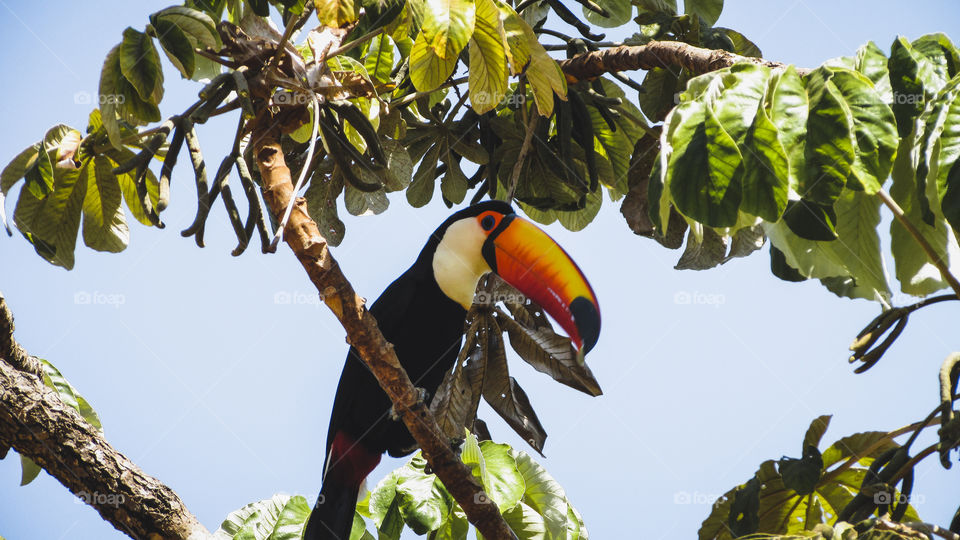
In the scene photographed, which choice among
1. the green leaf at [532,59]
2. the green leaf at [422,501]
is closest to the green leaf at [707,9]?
the green leaf at [532,59]

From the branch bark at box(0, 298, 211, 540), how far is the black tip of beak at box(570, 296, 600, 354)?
4.90ft

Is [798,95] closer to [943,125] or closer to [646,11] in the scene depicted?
[943,125]

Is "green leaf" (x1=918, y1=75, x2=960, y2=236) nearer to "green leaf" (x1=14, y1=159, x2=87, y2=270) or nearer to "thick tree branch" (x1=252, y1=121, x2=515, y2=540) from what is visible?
"thick tree branch" (x1=252, y1=121, x2=515, y2=540)

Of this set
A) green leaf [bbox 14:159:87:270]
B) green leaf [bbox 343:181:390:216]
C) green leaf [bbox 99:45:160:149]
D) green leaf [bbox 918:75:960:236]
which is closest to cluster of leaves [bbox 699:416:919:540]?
green leaf [bbox 918:75:960:236]

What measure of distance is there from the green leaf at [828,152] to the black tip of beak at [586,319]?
1.28 metres

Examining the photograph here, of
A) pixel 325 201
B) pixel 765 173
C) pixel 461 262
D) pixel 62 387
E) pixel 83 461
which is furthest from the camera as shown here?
pixel 461 262

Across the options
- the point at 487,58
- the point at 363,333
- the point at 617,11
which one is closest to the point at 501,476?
the point at 363,333

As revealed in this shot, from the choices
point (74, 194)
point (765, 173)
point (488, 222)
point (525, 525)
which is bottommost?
point (74, 194)

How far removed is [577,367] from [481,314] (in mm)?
518

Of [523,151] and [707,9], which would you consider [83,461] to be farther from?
[707,9]

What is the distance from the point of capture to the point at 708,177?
4.93 feet

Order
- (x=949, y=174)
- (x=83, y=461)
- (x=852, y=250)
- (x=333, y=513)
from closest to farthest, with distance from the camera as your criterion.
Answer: (x=949, y=174) → (x=852, y=250) → (x=83, y=461) → (x=333, y=513)

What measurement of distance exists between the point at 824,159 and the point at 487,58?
1.18 meters

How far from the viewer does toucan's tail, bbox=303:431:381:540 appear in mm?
3258
